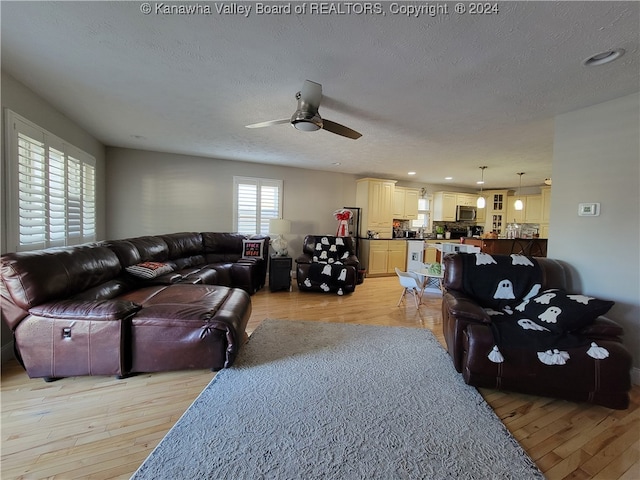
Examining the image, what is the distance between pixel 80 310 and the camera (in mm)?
1944

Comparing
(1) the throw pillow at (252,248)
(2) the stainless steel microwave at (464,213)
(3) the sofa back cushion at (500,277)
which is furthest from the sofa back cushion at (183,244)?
(2) the stainless steel microwave at (464,213)

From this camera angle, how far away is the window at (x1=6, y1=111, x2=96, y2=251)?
239 cm

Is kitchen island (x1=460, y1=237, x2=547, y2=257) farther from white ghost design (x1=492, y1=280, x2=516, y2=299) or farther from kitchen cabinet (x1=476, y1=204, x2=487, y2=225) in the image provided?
white ghost design (x1=492, y1=280, x2=516, y2=299)

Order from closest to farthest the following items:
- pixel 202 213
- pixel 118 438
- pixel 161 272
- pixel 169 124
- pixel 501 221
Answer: pixel 118 438 → pixel 161 272 → pixel 169 124 → pixel 202 213 → pixel 501 221

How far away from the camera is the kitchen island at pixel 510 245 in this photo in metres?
5.40

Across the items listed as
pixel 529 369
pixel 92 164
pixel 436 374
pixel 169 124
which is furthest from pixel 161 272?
pixel 529 369

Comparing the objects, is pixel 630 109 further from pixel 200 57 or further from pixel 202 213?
pixel 202 213

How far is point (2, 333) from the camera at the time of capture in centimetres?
224

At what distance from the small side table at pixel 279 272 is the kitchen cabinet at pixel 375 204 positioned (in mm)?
2523

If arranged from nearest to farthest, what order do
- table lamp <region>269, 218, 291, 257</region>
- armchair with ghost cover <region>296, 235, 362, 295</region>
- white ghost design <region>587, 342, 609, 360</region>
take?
white ghost design <region>587, 342, 609, 360</region>
armchair with ghost cover <region>296, 235, 362, 295</region>
table lamp <region>269, 218, 291, 257</region>

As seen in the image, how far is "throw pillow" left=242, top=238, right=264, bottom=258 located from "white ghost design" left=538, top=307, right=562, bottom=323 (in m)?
4.13

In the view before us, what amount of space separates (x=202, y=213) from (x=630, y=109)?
5963 mm

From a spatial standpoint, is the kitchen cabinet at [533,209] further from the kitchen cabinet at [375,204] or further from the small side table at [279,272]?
the small side table at [279,272]

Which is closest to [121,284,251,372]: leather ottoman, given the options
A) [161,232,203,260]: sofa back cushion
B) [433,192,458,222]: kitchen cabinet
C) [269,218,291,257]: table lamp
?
[161,232,203,260]: sofa back cushion
